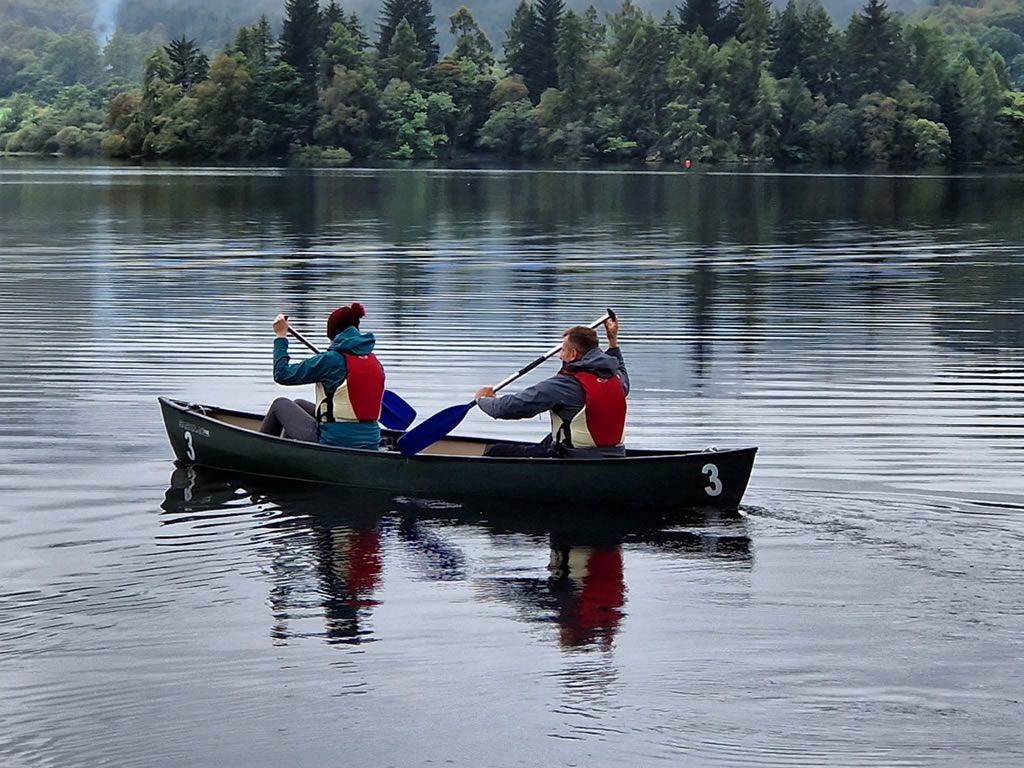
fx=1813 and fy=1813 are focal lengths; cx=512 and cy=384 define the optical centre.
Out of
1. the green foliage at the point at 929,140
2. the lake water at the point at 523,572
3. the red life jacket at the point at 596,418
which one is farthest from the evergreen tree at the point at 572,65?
the red life jacket at the point at 596,418

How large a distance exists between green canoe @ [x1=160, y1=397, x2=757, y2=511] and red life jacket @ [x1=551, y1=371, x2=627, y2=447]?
38 cm

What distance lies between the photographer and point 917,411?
21.2 m

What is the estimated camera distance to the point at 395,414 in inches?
711

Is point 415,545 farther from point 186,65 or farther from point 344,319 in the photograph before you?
point 186,65

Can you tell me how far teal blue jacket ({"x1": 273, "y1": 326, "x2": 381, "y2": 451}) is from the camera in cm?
1642

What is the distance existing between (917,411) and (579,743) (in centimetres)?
1214

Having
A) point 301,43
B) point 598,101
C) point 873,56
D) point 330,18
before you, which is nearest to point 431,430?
point 598,101

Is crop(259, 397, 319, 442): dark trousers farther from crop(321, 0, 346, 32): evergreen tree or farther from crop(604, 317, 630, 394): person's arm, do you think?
crop(321, 0, 346, 32): evergreen tree

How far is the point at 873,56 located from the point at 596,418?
154m

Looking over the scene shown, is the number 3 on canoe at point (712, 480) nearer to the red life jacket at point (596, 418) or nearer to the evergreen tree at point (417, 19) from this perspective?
the red life jacket at point (596, 418)

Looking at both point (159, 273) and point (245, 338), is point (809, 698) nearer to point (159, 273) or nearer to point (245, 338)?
point (245, 338)

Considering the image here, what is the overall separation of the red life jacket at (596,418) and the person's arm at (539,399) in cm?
9

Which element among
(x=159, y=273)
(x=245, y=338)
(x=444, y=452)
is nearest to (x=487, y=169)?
(x=159, y=273)

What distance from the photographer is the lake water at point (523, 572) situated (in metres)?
10.3
